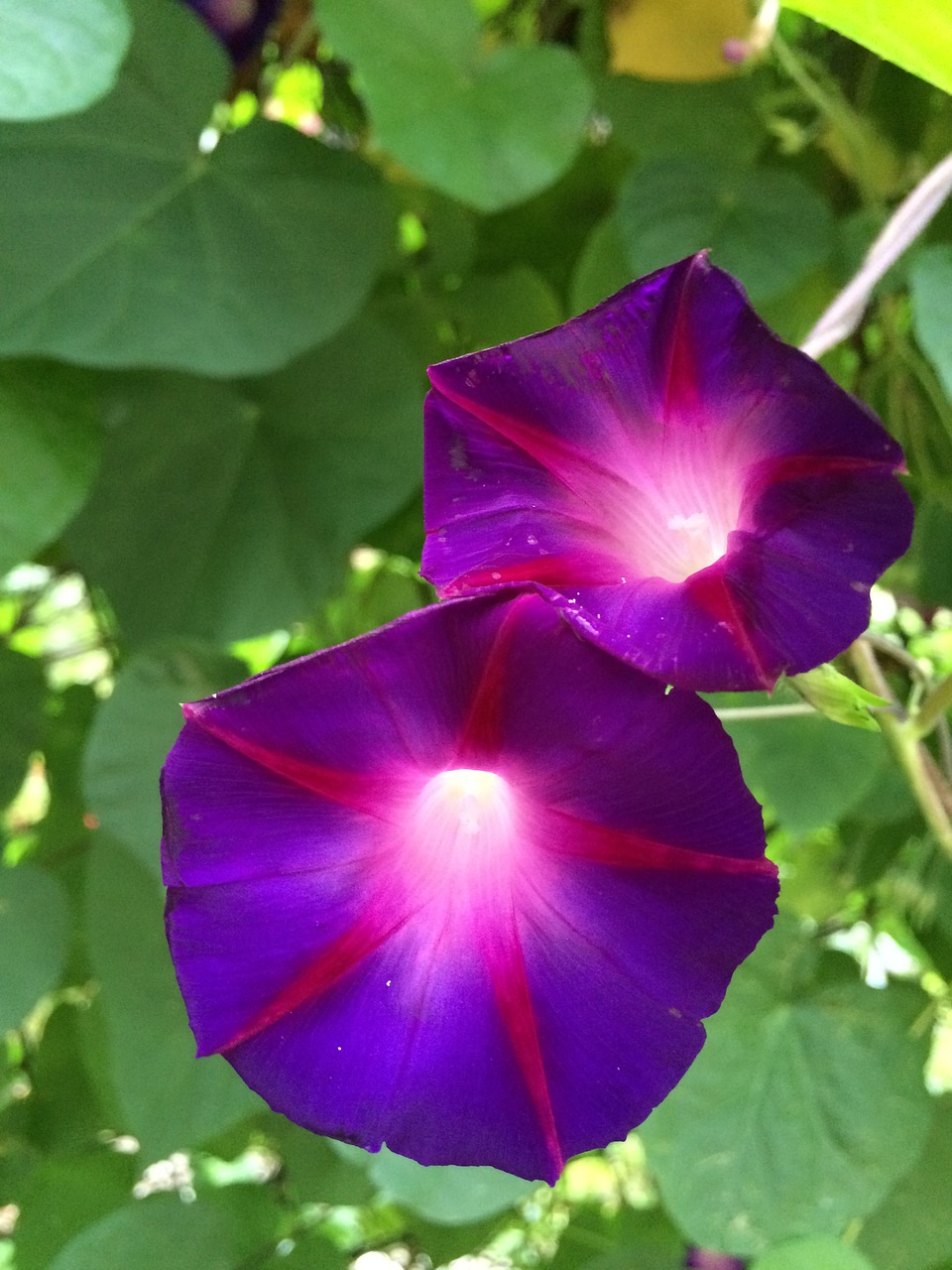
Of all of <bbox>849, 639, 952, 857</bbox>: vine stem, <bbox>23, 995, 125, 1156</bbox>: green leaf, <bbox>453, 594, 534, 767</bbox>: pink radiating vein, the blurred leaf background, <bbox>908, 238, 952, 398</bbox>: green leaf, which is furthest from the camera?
<bbox>23, 995, 125, 1156</bbox>: green leaf

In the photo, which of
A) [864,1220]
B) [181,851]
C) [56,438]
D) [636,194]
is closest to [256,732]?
[181,851]

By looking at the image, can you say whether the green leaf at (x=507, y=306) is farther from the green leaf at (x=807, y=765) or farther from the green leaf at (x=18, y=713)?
the green leaf at (x=18, y=713)

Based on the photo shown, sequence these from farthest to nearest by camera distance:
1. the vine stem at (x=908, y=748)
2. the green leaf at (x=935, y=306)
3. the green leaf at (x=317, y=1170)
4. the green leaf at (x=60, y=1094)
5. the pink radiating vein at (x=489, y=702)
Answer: the green leaf at (x=60, y=1094), the green leaf at (x=317, y=1170), the green leaf at (x=935, y=306), the vine stem at (x=908, y=748), the pink radiating vein at (x=489, y=702)

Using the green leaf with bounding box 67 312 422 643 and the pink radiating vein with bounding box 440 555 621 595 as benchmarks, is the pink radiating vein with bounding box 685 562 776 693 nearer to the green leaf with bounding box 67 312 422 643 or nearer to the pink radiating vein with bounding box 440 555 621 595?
the pink radiating vein with bounding box 440 555 621 595

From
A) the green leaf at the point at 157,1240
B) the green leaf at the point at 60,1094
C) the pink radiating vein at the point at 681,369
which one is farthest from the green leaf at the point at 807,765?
the green leaf at the point at 60,1094

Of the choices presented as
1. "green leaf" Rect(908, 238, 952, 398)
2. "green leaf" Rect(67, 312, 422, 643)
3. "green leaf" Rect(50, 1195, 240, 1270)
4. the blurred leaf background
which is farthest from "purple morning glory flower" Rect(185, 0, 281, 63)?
"green leaf" Rect(50, 1195, 240, 1270)

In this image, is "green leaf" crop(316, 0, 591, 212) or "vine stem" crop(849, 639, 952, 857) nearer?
"vine stem" crop(849, 639, 952, 857)
